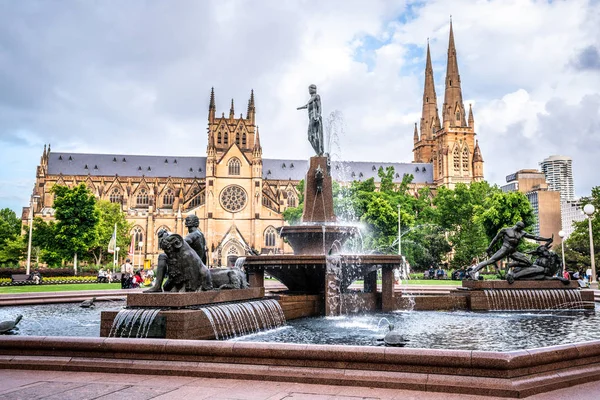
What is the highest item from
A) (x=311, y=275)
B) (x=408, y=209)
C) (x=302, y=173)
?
(x=302, y=173)

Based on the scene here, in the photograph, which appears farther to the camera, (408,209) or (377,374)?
(408,209)

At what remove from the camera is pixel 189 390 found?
591cm

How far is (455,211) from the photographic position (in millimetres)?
64312

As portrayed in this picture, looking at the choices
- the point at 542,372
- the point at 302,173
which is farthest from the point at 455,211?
the point at 542,372

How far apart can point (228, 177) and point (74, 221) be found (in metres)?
27.5

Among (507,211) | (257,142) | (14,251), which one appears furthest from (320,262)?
(14,251)

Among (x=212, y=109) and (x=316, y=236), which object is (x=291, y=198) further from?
(x=316, y=236)

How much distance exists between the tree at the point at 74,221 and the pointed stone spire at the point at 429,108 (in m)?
76.1

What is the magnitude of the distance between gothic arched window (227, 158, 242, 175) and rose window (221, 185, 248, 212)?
2.19m

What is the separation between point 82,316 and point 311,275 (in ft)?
20.6

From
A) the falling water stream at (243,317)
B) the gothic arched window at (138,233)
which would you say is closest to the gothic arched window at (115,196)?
the gothic arched window at (138,233)

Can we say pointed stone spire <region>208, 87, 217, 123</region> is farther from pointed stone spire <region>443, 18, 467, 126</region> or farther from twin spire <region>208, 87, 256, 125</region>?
pointed stone spire <region>443, 18, 467, 126</region>

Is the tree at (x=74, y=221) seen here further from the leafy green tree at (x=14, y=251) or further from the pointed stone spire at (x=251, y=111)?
the pointed stone spire at (x=251, y=111)

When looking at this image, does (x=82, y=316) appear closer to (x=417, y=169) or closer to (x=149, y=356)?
(x=149, y=356)
